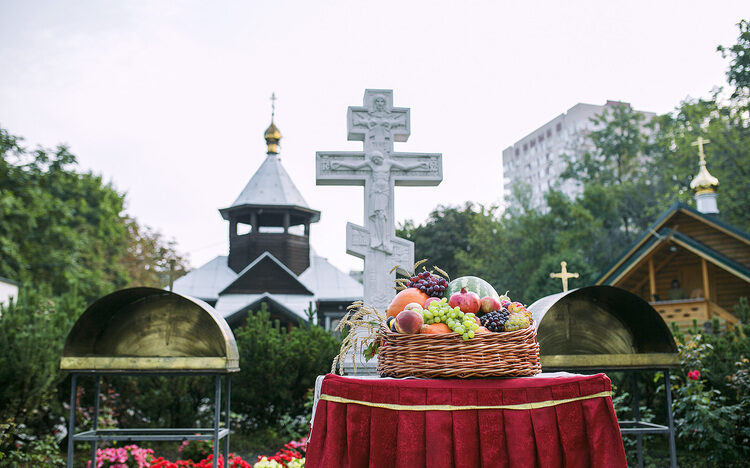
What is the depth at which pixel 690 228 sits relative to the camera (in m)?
18.9

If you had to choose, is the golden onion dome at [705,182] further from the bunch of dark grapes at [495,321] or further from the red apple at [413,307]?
the red apple at [413,307]

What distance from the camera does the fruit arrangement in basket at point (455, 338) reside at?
267 cm

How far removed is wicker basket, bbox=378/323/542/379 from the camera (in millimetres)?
2668

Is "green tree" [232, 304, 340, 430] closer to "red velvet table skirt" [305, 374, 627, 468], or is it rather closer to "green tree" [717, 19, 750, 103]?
"red velvet table skirt" [305, 374, 627, 468]

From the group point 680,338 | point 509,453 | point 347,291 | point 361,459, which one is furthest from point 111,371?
point 347,291

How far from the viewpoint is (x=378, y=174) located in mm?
6555

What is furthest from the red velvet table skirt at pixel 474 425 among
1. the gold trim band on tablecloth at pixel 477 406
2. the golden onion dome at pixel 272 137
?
the golden onion dome at pixel 272 137

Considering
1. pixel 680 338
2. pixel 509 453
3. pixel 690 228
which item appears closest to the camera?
pixel 509 453

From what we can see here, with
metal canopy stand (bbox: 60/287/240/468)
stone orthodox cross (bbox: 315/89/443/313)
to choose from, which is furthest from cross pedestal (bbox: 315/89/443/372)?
metal canopy stand (bbox: 60/287/240/468)

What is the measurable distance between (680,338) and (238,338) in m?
6.53

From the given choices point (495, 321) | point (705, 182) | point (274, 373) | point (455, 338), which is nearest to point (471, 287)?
point (495, 321)

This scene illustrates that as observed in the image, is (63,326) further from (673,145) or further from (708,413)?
(673,145)

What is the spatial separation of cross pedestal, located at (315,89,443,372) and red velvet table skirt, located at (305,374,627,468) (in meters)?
3.53

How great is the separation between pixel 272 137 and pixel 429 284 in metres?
28.3
